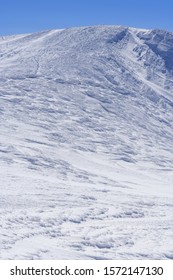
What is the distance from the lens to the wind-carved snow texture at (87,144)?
83.6ft

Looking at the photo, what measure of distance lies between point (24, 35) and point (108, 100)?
96.1ft

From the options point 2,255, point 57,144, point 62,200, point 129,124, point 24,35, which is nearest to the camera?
point 2,255

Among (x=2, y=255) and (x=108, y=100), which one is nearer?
(x=2, y=255)

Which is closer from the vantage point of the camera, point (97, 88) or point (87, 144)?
point (87, 144)

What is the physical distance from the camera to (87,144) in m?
53.3

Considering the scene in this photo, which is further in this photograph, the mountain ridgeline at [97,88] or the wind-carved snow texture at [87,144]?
the mountain ridgeline at [97,88]

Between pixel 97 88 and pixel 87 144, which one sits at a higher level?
pixel 97 88

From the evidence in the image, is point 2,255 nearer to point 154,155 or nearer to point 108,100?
point 154,155

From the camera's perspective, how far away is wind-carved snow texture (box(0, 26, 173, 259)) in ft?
83.6

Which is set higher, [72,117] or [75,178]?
[72,117]

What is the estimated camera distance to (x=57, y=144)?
50.9m

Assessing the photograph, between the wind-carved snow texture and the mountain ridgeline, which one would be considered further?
the mountain ridgeline

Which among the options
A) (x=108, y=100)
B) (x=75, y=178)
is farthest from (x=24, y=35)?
(x=75, y=178)

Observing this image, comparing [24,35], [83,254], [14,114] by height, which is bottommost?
[83,254]
